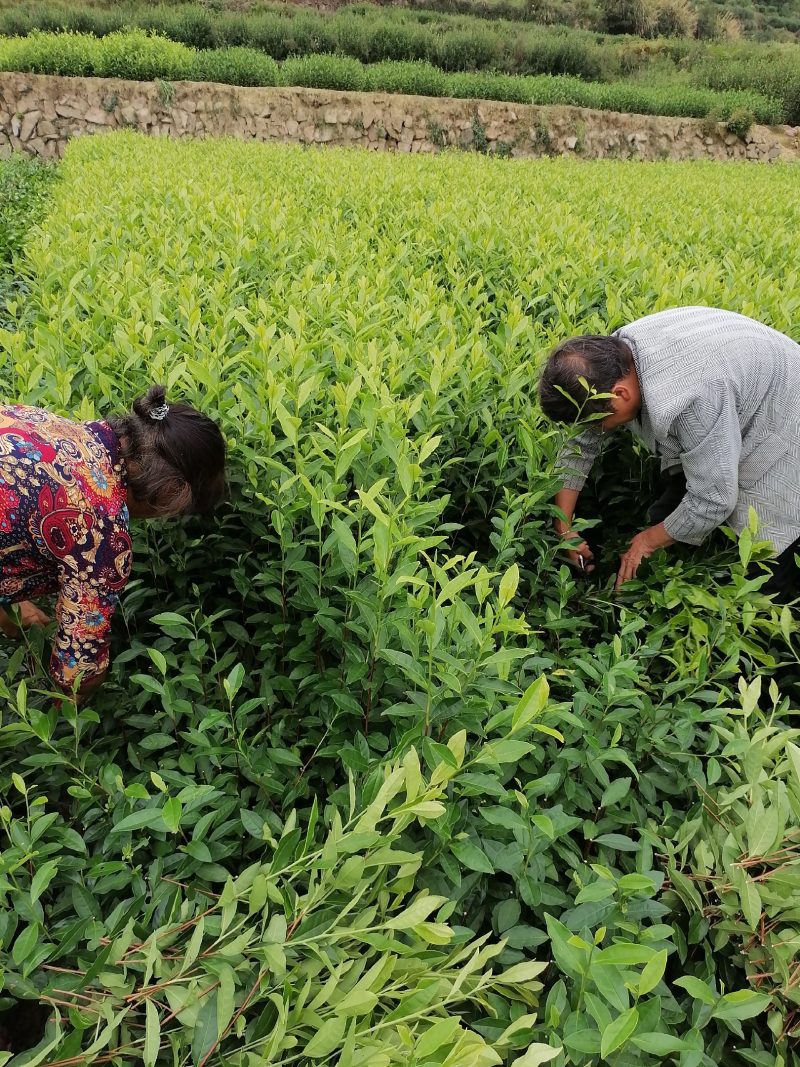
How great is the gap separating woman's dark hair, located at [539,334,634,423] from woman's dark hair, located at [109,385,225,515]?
1.13 m

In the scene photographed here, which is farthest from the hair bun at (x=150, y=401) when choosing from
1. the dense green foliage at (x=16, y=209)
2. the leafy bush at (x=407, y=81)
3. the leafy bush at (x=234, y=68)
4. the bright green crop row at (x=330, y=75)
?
the leafy bush at (x=407, y=81)

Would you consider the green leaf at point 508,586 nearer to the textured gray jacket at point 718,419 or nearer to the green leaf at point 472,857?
the green leaf at point 472,857

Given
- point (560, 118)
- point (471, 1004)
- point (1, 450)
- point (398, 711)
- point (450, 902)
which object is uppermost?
point (560, 118)

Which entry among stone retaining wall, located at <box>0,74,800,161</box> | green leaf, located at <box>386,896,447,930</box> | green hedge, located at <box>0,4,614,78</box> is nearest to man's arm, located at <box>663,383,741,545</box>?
green leaf, located at <box>386,896,447,930</box>

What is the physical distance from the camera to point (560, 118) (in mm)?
17812

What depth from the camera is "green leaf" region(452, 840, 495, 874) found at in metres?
1.23

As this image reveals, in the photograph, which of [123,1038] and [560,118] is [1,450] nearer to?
[123,1038]

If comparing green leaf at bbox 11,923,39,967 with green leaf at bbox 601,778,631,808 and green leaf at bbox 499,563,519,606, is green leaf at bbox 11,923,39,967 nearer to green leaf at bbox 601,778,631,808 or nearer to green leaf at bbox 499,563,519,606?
green leaf at bbox 499,563,519,606

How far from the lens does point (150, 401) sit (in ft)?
6.01

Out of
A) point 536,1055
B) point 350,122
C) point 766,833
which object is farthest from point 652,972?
point 350,122

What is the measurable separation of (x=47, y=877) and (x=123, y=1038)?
279mm

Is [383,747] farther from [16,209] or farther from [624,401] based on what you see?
[16,209]

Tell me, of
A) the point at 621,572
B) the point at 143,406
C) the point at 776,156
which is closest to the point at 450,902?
the point at 143,406

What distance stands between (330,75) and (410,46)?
16.8 ft
